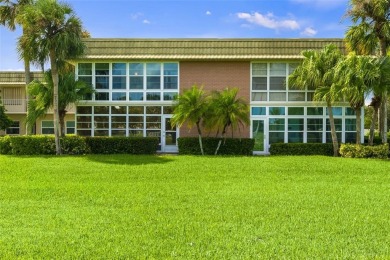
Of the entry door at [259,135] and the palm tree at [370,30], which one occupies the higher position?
the palm tree at [370,30]

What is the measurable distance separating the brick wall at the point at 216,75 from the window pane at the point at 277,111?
1391 millimetres

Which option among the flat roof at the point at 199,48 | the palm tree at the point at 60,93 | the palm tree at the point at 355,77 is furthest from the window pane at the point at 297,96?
the palm tree at the point at 60,93

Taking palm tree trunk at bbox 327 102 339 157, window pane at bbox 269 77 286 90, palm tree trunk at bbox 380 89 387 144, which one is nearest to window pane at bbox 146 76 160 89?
window pane at bbox 269 77 286 90

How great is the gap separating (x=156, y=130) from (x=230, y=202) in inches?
539

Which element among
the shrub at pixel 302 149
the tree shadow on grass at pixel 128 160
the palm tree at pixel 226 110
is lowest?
the tree shadow on grass at pixel 128 160

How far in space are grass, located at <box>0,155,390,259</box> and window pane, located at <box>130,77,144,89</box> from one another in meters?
8.30

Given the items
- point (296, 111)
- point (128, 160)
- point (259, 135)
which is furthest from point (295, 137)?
point (128, 160)

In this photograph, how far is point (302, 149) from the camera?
1995 cm

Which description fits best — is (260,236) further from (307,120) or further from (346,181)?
(307,120)

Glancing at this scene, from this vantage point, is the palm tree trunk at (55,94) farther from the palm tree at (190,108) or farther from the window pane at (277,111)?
the window pane at (277,111)

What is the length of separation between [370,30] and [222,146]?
944 centimetres

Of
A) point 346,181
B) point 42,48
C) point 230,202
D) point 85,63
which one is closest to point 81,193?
point 230,202

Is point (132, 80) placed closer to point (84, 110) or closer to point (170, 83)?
point (170, 83)

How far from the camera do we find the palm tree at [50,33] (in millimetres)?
17703
